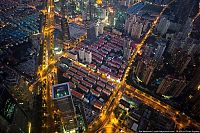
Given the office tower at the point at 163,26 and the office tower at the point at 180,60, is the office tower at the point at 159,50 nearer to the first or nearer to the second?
the office tower at the point at 180,60

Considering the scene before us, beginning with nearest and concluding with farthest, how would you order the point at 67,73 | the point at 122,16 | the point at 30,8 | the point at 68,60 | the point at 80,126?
the point at 80,126 → the point at 67,73 → the point at 68,60 → the point at 122,16 → the point at 30,8

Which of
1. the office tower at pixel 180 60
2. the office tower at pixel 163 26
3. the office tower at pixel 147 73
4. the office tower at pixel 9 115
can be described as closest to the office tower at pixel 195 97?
the office tower at pixel 180 60

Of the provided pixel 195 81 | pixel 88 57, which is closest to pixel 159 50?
pixel 195 81

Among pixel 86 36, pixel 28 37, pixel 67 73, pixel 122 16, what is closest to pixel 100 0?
pixel 122 16

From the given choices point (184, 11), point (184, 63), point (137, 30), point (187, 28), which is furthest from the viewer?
point (184, 11)

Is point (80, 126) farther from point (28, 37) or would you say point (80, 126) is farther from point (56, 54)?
point (28, 37)

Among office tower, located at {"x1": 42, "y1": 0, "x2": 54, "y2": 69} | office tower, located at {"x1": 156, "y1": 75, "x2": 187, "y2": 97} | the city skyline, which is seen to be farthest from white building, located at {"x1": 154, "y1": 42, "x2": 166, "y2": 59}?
office tower, located at {"x1": 42, "y1": 0, "x2": 54, "y2": 69}

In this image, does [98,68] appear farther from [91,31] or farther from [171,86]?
[171,86]

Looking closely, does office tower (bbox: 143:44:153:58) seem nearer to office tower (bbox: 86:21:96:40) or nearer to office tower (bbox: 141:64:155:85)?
office tower (bbox: 141:64:155:85)
